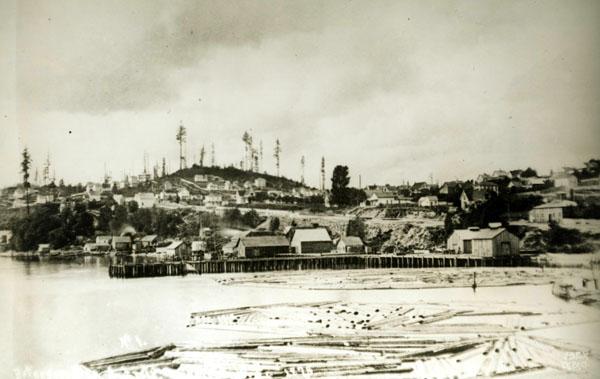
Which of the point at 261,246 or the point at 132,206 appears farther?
the point at 261,246

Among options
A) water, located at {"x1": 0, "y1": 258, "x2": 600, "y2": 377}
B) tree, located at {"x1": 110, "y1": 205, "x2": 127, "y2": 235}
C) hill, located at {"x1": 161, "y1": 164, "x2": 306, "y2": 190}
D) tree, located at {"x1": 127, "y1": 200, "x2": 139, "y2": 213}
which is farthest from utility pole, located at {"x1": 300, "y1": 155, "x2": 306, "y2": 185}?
tree, located at {"x1": 110, "y1": 205, "x2": 127, "y2": 235}

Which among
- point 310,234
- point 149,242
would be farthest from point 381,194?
point 149,242

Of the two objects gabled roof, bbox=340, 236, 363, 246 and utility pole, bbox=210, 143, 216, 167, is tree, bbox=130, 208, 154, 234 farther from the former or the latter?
gabled roof, bbox=340, 236, 363, 246

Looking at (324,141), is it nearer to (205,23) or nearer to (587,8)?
(205,23)

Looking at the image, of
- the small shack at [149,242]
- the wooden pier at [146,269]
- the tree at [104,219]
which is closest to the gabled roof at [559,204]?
the wooden pier at [146,269]

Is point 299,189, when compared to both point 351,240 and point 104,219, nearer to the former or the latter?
point 351,240

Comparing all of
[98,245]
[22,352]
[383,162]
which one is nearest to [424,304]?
[383,162]
